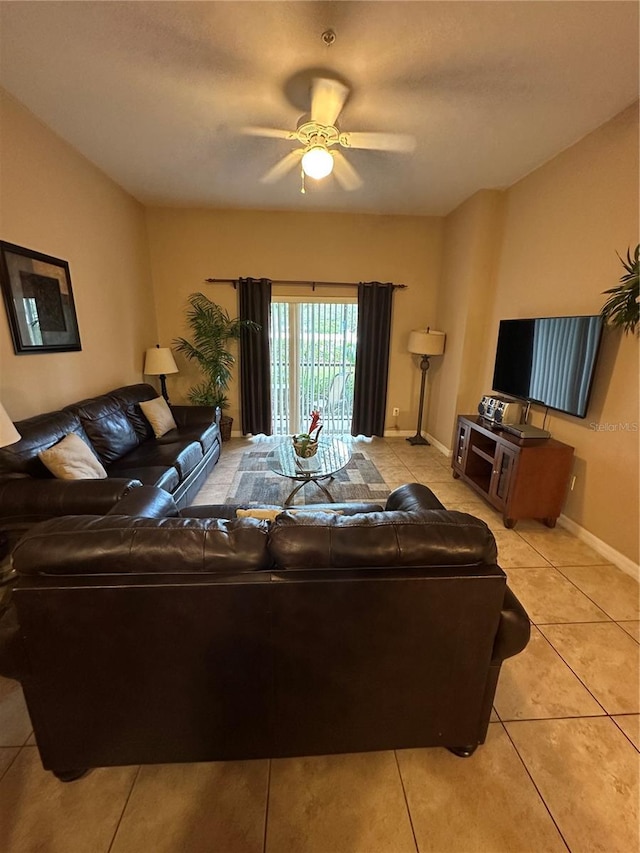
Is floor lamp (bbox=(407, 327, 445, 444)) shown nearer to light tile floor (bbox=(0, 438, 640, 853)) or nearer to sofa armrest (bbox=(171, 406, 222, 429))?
sofa armrest (bbox=(171, 406, 222, 429))

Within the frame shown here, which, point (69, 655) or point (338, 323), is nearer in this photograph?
point (69, 655)

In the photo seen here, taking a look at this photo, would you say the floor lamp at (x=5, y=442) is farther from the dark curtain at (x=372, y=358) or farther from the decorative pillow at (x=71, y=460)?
the dark curtain at (x=372, y=358)

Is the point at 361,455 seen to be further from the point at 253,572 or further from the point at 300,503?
the point at 253,572

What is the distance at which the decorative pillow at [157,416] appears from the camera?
329cm

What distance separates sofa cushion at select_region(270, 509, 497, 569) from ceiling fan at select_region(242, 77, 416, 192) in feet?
7.49

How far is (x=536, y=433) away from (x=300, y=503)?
1955mm

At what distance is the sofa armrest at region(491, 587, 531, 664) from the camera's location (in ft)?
3.53

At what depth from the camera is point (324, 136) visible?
2.22m

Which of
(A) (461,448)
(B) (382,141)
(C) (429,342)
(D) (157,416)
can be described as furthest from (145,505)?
(C) (429,342)

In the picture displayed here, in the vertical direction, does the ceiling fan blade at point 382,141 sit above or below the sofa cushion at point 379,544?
above

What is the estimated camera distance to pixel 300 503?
2990 mm

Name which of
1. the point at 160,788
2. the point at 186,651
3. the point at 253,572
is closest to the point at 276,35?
the point at 253,572

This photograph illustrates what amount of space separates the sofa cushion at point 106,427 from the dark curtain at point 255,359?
178cm

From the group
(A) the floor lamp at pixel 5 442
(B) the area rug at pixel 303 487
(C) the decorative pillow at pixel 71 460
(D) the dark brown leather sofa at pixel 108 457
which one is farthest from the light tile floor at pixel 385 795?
(B) the area rug at pixel 303 487
